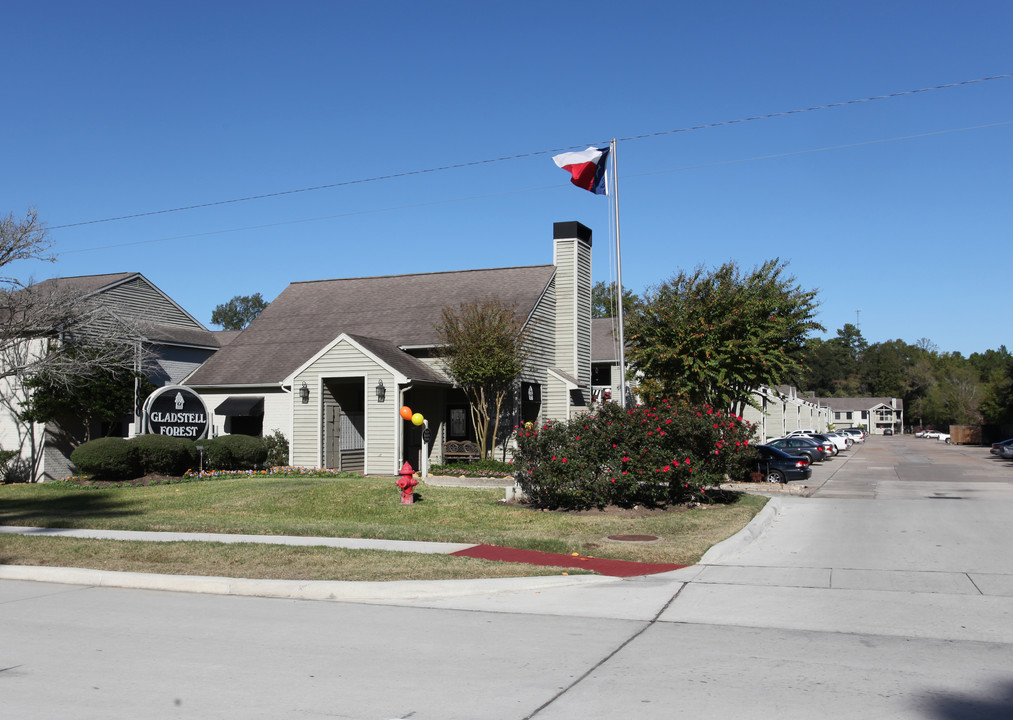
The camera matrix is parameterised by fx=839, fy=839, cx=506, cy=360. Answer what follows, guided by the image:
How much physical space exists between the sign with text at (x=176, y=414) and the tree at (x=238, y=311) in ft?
331

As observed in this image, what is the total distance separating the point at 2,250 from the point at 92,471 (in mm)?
6808

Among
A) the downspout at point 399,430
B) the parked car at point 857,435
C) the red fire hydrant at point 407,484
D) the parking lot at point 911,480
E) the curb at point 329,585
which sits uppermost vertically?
the downspout at point 399,430

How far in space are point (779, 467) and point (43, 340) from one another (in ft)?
76.9

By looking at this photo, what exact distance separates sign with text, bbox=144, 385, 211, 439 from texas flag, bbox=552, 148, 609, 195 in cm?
1275

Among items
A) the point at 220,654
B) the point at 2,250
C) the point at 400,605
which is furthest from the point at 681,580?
the point at 2,250

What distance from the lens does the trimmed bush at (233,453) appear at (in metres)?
23.7

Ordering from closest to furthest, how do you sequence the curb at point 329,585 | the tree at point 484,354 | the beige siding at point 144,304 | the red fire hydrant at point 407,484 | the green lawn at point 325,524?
the curb at point 329,585 → the green lawn at point 325,524 → the red fire hydrant at point 407,484 → the tree at point 484,354 → the beige siding at point 144,304

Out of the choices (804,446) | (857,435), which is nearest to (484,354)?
(804,446)

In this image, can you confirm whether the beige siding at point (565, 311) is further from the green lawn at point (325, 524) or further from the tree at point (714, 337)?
the green lawn at point (325, 524)

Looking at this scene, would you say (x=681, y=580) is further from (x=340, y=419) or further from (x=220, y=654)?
(x=340, y=419)

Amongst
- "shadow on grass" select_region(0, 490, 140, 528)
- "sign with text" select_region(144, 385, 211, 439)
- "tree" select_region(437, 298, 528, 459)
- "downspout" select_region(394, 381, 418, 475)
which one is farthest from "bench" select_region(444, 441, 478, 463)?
"shadow on grass" select_region(0, 490, 140, 528)

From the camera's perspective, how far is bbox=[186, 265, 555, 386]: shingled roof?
27.2m

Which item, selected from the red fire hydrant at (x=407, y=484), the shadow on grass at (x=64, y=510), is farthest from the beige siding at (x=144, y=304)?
the red fire hydrant at (x=407, y=484)

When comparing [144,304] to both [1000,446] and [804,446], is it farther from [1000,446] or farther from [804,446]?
[1000,446]
